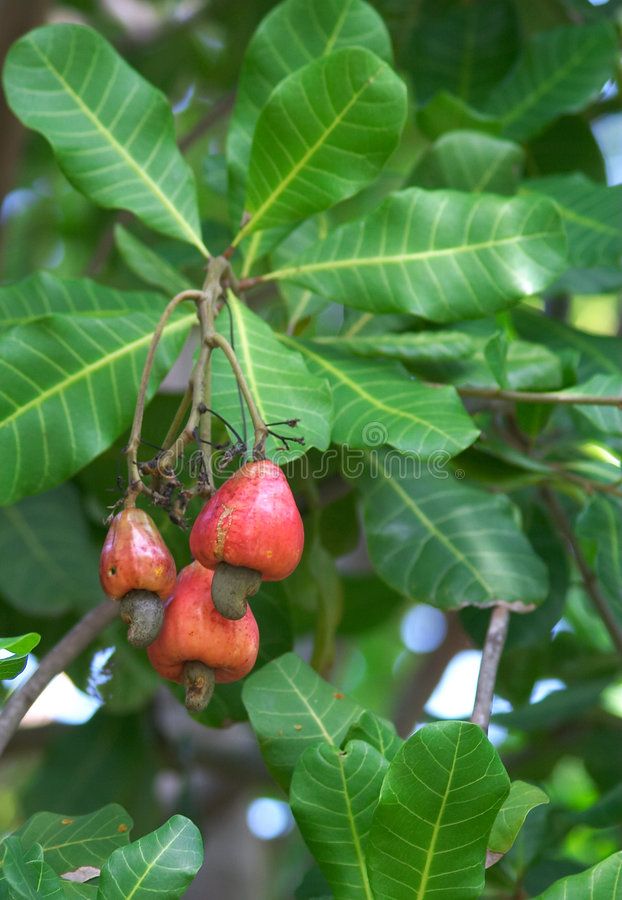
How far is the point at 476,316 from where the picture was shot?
1.36m

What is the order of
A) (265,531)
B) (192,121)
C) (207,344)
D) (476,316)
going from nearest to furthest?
(265,531) < (207,344) < (476,316) < (192,121)

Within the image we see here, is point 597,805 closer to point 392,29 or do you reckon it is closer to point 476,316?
point 476,316

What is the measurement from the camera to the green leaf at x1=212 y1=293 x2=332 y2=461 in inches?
42.9

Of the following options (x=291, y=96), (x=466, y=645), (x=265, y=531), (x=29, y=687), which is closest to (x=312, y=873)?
(x=29, y=687)

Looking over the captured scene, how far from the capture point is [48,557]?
1746 millimetres

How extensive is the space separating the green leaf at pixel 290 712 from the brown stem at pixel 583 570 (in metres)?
0.67

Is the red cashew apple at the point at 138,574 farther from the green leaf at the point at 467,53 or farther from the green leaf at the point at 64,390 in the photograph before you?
the green leaf at the point at 467,53

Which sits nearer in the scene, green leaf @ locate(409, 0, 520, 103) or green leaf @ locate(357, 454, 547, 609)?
green leaf @ locate(357, 454, 547, 609)

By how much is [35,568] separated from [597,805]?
102cm

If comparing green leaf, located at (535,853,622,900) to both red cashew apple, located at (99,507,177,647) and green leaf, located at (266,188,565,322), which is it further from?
green leaf, located at (266,188,565,322)

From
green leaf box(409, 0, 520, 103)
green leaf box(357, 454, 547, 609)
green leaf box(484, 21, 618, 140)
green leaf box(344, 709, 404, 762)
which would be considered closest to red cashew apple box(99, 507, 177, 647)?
green leaf box(344, 709, 404, 762)

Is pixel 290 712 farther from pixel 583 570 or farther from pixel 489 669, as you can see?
pixel 583 570

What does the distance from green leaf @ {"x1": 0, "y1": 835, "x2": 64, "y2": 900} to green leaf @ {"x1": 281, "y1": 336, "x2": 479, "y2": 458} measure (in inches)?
20.7

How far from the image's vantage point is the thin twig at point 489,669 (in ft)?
3.80
